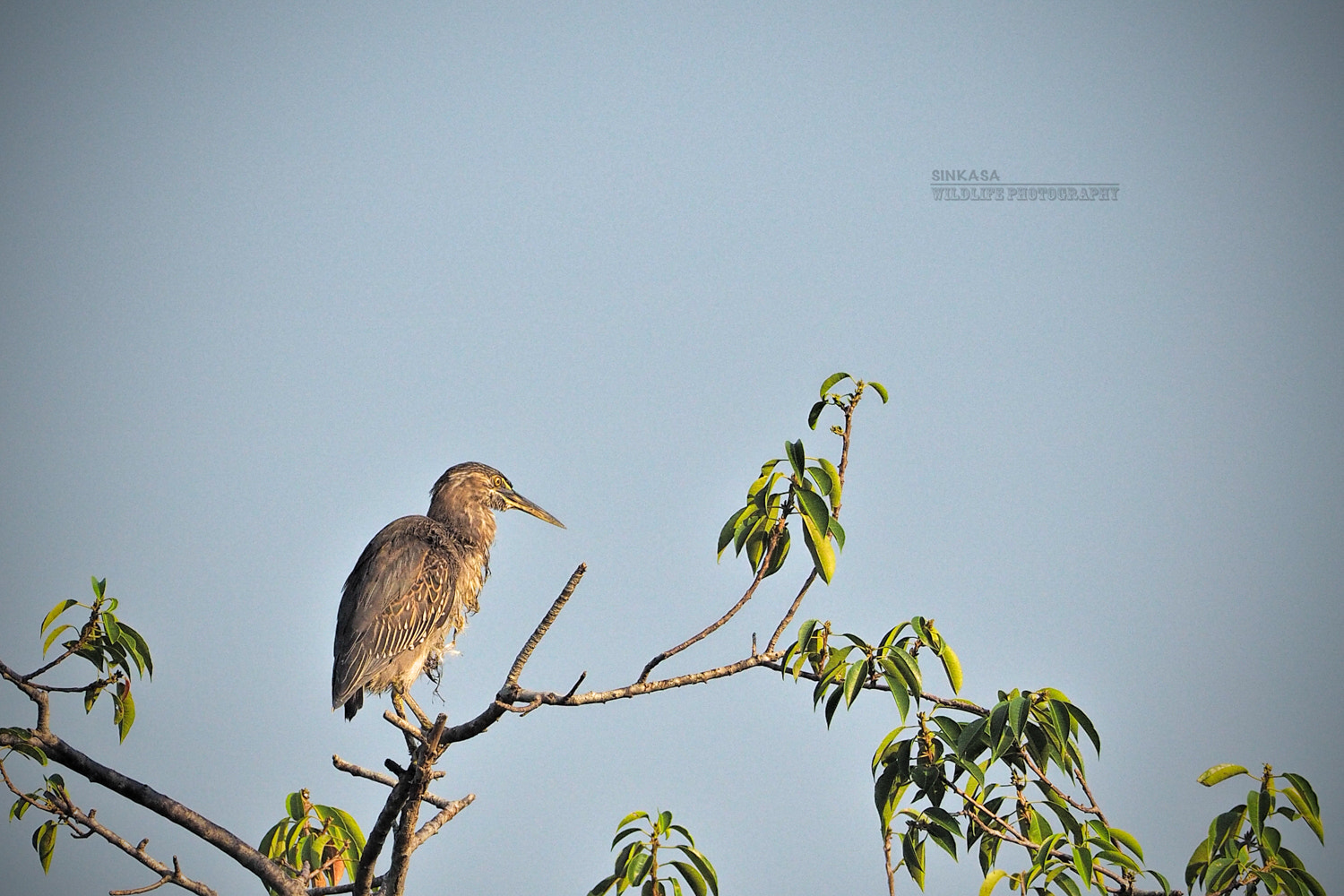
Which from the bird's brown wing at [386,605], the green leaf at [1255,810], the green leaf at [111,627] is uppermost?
the bird's brown wing at [386,605]

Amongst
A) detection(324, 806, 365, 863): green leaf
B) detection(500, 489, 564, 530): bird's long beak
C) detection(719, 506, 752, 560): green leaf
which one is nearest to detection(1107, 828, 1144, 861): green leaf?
detection(719, 506, 752, 560): green leaf

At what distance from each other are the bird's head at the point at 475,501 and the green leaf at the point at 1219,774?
14.4ft

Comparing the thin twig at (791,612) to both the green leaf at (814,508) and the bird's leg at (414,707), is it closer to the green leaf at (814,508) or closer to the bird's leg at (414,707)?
the green leaf at (814,508)

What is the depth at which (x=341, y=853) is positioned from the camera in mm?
4238

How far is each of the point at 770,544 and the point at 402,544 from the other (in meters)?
3.45

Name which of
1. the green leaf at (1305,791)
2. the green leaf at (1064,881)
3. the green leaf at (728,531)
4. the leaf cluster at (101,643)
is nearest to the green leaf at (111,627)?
the leaf cluster at (101,643)

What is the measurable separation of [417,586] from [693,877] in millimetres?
3281

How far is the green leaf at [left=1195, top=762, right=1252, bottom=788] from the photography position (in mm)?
3203

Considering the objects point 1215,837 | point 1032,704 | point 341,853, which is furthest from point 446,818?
point 1215,837

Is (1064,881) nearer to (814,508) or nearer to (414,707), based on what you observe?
(814,508)

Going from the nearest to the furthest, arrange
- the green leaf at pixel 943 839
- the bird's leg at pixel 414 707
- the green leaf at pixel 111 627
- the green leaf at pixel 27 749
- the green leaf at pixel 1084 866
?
the green leaf at pixel 1084 866 < the green leaf at pixel 943 839 < the green leaf at pixel 27 749 < the green leaf at pixel 111 627 < the bird's leg at pixel 414 707

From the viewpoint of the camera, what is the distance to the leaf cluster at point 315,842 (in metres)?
4.14

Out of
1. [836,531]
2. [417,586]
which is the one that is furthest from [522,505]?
[836,531]

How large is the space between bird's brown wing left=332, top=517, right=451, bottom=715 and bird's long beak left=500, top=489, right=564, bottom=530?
0.62m
